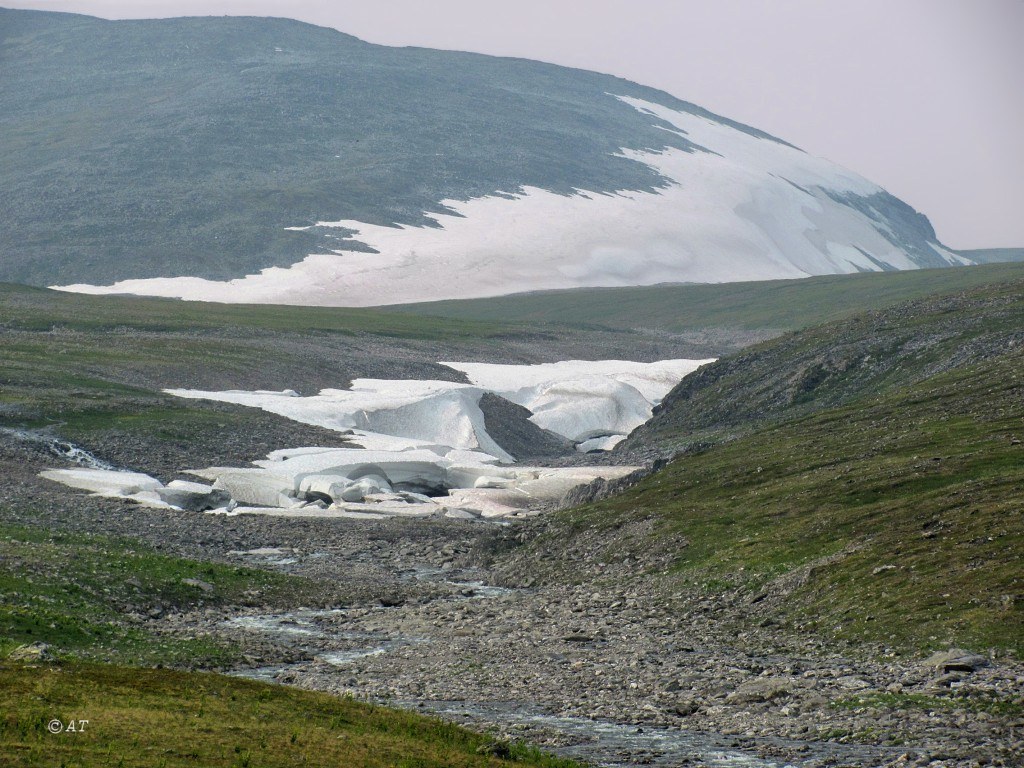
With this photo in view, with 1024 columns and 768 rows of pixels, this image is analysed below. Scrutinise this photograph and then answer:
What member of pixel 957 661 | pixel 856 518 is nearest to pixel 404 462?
pixel 856 518

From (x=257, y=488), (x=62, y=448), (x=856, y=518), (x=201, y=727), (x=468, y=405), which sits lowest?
(x=62, y=448)

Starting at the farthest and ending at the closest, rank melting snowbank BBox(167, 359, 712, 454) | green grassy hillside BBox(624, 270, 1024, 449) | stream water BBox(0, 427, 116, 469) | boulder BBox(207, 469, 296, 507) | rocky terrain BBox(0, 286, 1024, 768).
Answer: melting snowbank BBox(167, 359, 712, 454), green grassy hillside BBox(624, 270, 1024, 449), stream water BBox(0, 427, 116, 469), boulder BBox(207, 469, 296, 507), rocky terrain BBox(0, 286, 1024, 768)

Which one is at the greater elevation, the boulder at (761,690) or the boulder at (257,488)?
the boulder at (761,690)

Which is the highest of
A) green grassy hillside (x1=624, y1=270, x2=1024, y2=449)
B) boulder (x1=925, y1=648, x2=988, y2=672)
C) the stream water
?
green grassy hillside (x1=624, y1=270, x2=1024, y2=449)

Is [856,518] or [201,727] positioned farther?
[856,518]

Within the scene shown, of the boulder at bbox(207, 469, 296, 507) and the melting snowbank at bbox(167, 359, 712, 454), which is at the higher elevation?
the melting snowbank at bbox(167, 359, 712, 454)

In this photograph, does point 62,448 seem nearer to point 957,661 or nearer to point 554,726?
point 554,726

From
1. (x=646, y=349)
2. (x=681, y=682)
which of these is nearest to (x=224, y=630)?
(x=681, y=682)

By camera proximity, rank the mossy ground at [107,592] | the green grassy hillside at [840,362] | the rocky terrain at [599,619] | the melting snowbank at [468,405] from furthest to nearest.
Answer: the melting snowbank at [468,405] → the green grassy hillside at [840,362] → the mossy ground at [107,592] → the rocky terrain at [599,619]

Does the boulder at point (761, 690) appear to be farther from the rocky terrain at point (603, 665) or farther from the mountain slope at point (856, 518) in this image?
the mountain slope at point (856, 518)

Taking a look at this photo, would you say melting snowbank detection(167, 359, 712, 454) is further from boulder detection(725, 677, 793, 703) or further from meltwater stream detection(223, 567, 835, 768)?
boulder detection(725, 677, 793, 703)

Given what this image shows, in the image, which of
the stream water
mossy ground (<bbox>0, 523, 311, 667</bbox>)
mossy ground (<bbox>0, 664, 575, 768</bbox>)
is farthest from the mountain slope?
the stream water

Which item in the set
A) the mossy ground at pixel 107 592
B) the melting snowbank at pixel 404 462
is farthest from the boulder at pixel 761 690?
the melting snowbank at pixel 404 462

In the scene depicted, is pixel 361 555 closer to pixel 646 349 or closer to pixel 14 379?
pixel 14 379
